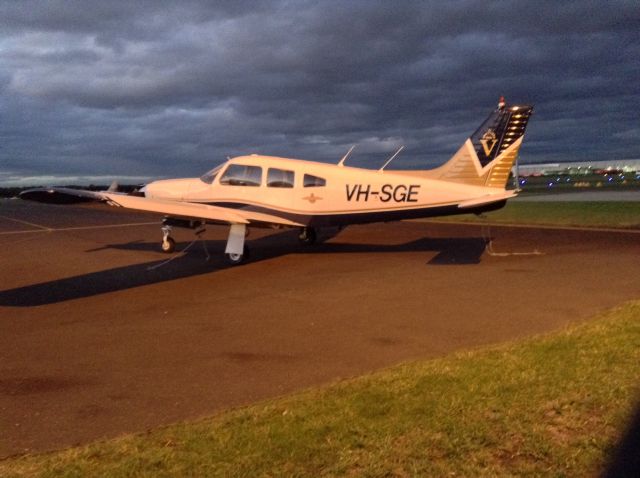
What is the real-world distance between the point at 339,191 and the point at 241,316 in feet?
22.5

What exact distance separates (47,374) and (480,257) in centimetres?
1134

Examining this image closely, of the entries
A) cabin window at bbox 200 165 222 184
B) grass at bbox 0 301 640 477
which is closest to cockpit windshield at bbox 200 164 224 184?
cabin window at bbox 200 165 222 184

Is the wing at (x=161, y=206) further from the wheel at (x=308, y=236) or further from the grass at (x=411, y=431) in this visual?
the grass at (x=411, y=431)

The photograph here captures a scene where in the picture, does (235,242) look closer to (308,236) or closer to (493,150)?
(308,236)

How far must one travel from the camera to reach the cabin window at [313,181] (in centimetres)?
1562

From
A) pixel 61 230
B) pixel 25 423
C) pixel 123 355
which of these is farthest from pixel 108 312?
pixel 61 230

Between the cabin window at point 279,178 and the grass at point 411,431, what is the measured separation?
1000 centimetres

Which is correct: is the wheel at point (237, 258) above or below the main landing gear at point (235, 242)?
below

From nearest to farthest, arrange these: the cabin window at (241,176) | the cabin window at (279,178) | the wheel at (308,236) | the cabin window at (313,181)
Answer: the cabin window at (313,181)
the cabin window at (279,178)
the cabin window at (241,176)
the wheel at (308,236)

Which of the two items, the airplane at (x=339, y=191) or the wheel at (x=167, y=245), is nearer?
the airplane at (x=339, y=191)

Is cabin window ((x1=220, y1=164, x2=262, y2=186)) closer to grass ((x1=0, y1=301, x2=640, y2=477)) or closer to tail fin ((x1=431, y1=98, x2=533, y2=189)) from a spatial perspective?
tail fin ((x1=431, y1=98, x2=533, y2=189))

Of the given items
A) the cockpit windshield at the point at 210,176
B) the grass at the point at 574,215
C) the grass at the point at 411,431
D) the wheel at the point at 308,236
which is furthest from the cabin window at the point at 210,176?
the grass at the point at 574,215

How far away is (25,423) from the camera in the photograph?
518 centimetres

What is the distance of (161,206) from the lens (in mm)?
14289
